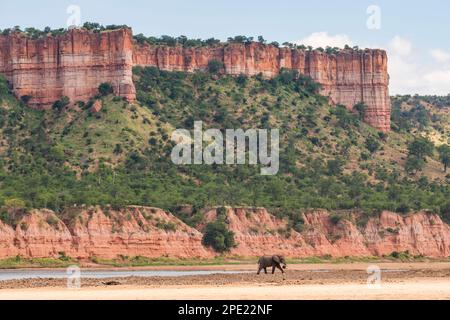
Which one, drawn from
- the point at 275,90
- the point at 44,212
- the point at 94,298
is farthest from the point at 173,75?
the point at 94,298

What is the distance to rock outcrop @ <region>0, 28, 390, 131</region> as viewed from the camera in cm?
14025

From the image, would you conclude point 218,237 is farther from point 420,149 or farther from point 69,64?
point 420,149

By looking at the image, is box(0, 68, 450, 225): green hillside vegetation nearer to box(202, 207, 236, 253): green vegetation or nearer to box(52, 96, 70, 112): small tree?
box(52, 96, 70, 112): small tree

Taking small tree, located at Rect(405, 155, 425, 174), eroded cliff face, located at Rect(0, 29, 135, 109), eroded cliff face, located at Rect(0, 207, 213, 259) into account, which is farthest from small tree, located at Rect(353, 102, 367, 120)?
eroded cliff face, located at Rect(0, 207, 213, 259)

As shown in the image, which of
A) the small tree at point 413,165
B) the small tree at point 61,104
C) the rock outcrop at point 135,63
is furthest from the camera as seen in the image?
the small tree at point 413,165

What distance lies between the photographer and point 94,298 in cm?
4869

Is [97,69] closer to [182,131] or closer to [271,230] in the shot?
[182,131]

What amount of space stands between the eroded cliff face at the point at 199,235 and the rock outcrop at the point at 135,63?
32156 mm

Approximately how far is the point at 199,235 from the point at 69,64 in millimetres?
36703

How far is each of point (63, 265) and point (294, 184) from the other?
41800 millimetres

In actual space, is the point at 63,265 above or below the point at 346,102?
below

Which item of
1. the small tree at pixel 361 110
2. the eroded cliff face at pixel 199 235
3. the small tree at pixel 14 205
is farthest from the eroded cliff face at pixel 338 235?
the small tree at pixel 361 110

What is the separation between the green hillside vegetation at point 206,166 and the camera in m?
120

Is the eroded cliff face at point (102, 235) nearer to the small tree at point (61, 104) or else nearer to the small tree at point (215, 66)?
the small tree at point (61, 104)
